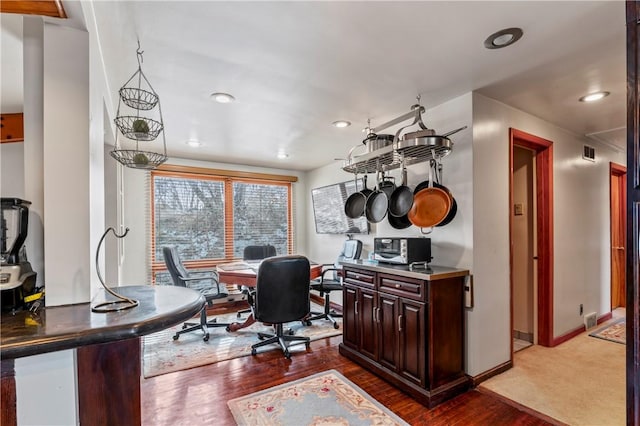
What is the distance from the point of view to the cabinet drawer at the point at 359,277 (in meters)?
2.70

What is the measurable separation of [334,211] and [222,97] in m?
2.72

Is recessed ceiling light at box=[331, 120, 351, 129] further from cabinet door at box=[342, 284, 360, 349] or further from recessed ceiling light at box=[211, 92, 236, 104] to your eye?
cabinet door at box=[342, 284, 360, 349]

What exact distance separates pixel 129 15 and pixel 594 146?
4902 mm

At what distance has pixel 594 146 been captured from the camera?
3740 mm

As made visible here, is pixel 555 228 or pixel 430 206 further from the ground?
pixel 430 206

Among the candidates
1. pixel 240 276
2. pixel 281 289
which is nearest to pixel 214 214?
pixel 240 276

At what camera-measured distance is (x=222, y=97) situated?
8.16 ft

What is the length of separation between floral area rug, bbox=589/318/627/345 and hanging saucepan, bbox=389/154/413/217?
285cm

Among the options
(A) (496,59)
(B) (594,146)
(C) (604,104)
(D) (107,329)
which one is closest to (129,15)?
(D) (107,329)

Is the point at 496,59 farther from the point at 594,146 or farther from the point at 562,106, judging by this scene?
the point at 594,146

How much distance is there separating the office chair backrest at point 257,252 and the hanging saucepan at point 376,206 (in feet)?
7.79

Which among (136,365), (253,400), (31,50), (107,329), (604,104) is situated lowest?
(253,400)

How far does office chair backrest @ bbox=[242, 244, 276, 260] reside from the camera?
4.81 m

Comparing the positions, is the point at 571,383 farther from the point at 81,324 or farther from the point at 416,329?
the point at 81,324
